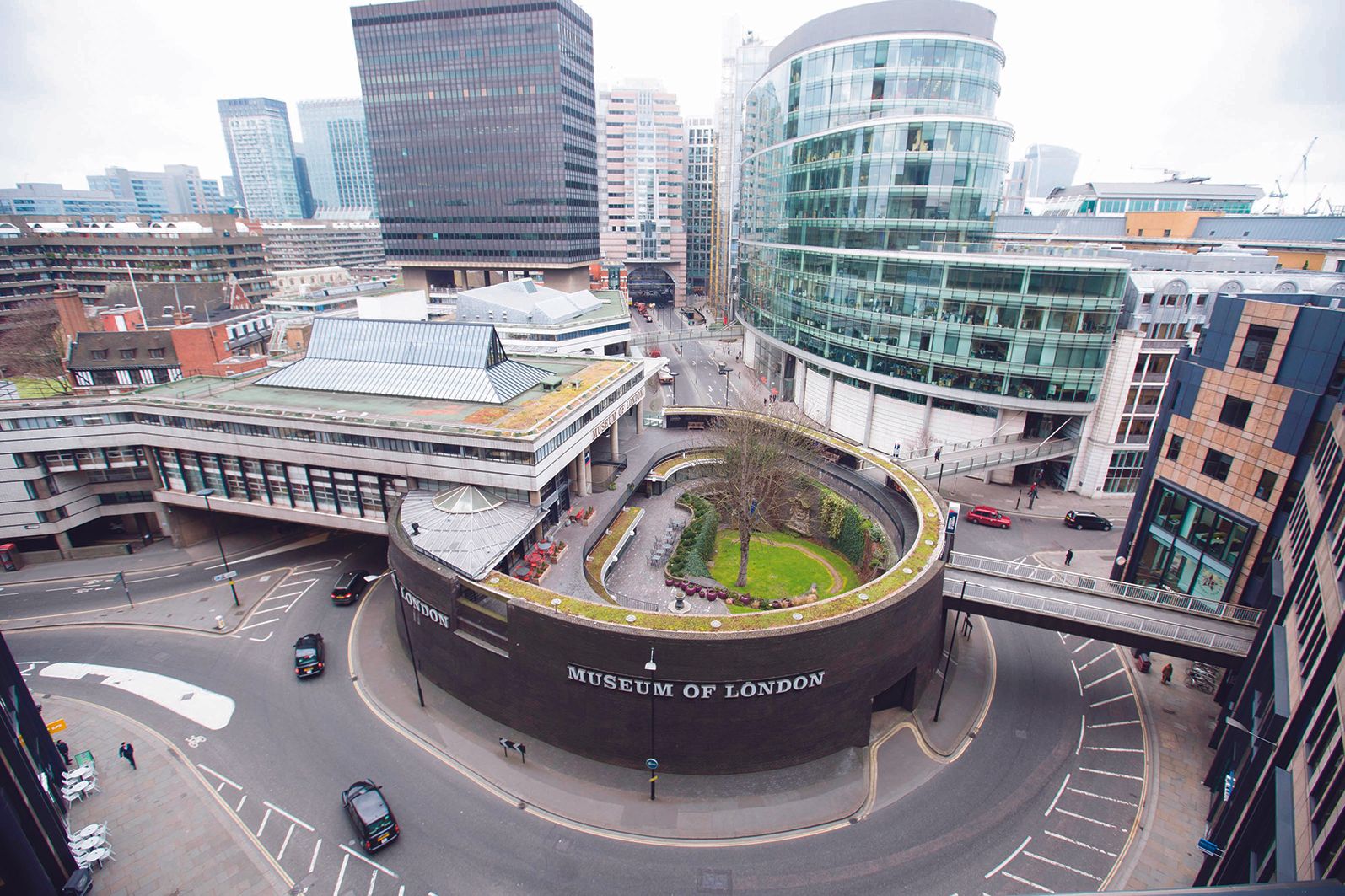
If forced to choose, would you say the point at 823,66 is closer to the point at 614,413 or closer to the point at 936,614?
the point at 614,413

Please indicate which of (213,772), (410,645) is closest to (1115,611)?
(410,645)

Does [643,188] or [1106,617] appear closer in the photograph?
[1106,617]

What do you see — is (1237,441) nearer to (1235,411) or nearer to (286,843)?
(1235,411)

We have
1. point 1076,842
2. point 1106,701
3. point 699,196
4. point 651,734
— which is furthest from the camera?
point 699,196

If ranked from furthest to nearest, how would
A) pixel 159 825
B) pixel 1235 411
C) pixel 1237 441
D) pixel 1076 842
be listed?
pixel 1235 411 → pixel 1237 441 → pixel 159 825 → pixel 1076 842

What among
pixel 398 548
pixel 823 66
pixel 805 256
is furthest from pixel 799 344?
pixel 398 548

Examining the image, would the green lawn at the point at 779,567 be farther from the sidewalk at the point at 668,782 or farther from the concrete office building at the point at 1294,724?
the concrete office building at the point at 1294,724
